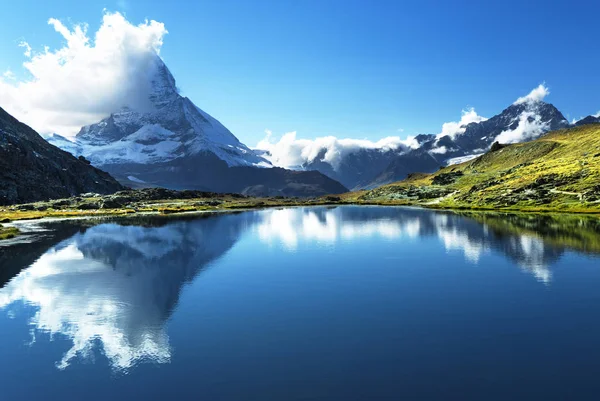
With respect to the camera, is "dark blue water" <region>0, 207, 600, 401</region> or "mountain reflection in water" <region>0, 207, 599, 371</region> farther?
"mountain reflection in water" <region>0, 207, 599, 371</region>

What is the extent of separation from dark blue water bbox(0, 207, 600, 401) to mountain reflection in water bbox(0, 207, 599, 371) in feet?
0.96

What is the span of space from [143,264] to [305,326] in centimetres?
3699

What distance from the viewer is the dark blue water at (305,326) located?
2245cm

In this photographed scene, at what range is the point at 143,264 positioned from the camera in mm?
60812

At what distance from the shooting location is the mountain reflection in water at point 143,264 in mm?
31266

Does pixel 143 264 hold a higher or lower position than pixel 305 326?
higher

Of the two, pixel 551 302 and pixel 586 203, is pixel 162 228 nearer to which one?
pixel 551 302

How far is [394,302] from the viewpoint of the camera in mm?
38312

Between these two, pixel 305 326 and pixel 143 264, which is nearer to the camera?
pixel 305 326

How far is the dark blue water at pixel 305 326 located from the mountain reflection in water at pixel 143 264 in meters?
0.29

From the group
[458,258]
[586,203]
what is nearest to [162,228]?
[458,258]

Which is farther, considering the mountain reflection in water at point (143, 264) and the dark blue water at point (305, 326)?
the mountain reflection in water at point (143, 264)

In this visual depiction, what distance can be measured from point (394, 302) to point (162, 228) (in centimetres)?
8895

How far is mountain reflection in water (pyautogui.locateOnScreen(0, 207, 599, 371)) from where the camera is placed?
31.3 meters
